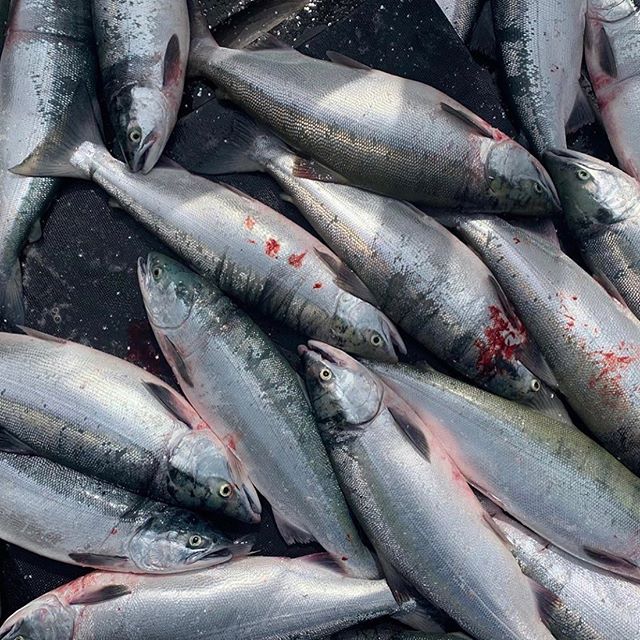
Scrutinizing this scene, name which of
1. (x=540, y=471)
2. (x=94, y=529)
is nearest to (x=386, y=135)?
(x=540, y=471)

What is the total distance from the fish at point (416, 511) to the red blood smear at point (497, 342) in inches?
15.2

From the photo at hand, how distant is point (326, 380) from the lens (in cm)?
304

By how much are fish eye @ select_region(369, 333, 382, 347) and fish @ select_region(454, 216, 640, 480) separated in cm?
58

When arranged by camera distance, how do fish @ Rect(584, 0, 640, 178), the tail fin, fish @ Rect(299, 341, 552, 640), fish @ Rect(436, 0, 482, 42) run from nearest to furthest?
fish @ Rect(299, 341, 552, 640)
the tail fin
fish @ Rect(584, 0, 640, 178)
fish @ Rect(436, 0, 482, 42)

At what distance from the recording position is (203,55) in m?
3.28

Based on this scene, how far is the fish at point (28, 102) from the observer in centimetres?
326

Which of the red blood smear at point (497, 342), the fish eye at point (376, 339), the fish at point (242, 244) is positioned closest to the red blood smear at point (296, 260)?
the fish at point (242, 244)

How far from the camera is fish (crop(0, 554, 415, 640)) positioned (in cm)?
308

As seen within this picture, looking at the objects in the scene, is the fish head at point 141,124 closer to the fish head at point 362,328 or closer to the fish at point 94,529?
the fish head at point 362,328

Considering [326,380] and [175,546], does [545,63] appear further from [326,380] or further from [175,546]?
[175,546]

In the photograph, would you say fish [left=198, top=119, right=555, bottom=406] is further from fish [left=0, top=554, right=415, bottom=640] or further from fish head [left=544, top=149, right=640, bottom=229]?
fish [left=0, top=554, right=415, bottom=640]

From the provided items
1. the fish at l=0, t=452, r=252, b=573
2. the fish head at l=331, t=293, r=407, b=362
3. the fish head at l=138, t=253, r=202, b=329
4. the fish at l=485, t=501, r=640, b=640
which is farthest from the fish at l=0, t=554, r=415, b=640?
the fish head at l=138, t=253, r=202, b=329

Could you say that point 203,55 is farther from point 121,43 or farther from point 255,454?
point 255,454

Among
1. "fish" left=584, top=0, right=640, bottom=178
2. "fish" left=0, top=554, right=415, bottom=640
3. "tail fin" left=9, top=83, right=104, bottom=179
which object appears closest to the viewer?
"fish" left=0, top=554, right=415, bottom=640
